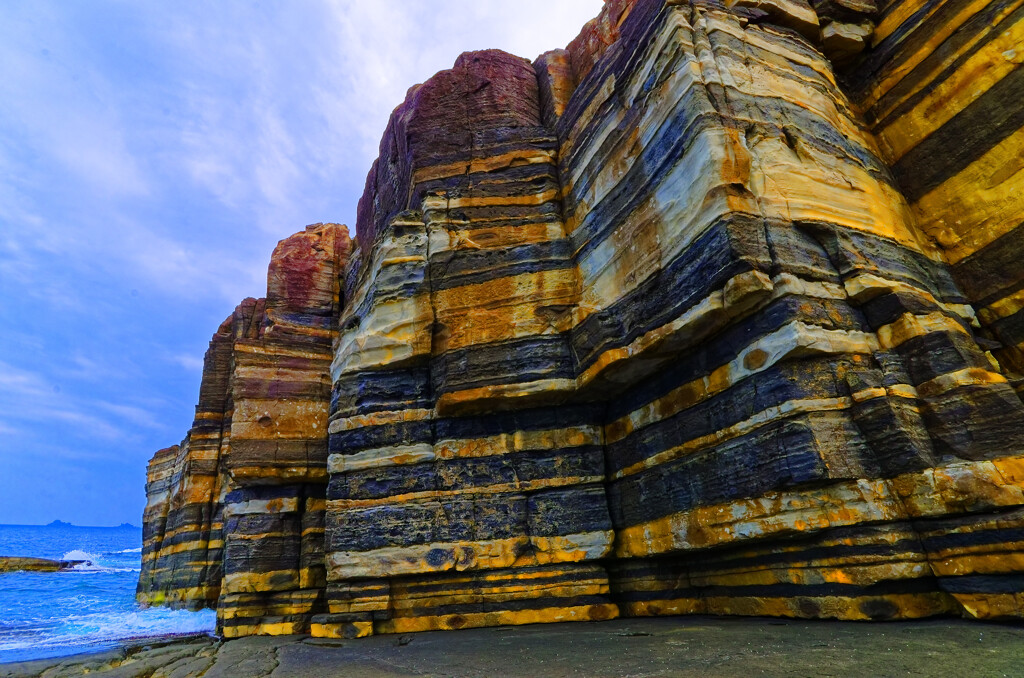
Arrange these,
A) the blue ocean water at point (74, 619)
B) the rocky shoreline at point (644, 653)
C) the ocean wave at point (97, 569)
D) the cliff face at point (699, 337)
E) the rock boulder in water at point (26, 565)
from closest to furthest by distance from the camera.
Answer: the rocky shoreline at point (644, 653) < the cliff face at point (699, 337) < the blue ocean water at point (74, 619) < the rock boulder in water at point (26, 565) < the ocean wave at point (97, 569)

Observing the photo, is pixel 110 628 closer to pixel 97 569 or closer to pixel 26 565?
pixel 26 565

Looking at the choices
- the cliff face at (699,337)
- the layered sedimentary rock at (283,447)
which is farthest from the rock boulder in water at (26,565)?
the cliff face at (699,337)

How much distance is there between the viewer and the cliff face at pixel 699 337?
449 centimetres

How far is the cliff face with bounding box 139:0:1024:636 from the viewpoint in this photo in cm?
449

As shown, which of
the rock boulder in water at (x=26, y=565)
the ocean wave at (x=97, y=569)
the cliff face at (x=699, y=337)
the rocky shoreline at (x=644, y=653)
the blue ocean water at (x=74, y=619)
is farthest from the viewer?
the ocean wave at (x=97, y=569)

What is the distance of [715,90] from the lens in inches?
245

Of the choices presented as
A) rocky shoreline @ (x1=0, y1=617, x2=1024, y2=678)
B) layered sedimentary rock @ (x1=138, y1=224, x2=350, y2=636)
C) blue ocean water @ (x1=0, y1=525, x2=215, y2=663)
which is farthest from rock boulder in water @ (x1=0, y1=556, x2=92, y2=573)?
rocky shoreline @ (x1=0, y1=617, x2=1024, y2=678)

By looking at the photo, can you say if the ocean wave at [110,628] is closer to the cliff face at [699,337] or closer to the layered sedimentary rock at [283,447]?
the layered sedimentary rock at [283,447]

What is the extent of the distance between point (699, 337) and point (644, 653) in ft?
10.8

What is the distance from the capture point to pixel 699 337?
578cm

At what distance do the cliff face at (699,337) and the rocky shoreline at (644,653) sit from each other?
52 centimetres

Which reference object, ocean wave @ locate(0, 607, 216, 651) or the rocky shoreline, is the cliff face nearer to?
the rocky shoreline

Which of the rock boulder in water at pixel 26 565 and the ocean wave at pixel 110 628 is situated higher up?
the rock boulder in water at pixel 26 565

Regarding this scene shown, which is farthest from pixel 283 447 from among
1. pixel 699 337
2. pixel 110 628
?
pixel 699 337
